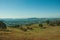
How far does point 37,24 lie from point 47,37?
79.6 inches

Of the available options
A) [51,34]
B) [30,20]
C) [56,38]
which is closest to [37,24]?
[30,20]

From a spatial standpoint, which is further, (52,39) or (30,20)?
(30,20)

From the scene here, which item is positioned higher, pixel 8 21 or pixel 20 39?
pixel 8 21

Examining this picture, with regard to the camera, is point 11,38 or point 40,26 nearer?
point 11,38

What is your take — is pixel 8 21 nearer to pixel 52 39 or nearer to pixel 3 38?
pixel 3 38

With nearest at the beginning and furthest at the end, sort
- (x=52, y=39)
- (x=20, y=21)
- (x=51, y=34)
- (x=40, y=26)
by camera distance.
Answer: (x=52, y=39)
(x=51, y=34)
(x=40, y=26)
(x=20, y=21)

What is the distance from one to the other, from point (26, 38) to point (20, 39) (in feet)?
0.81

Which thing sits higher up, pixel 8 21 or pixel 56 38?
pixel 8 21

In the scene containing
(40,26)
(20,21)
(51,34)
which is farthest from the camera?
(20,21)

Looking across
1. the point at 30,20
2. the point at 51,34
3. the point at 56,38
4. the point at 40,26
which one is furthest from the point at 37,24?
the point at 56,38

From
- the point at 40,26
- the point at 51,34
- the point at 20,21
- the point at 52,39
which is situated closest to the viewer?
the point at 52,39

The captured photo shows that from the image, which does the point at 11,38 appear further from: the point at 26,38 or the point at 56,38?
the point at 56,38

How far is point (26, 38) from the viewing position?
4.82 metres

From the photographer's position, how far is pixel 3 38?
192 inches
